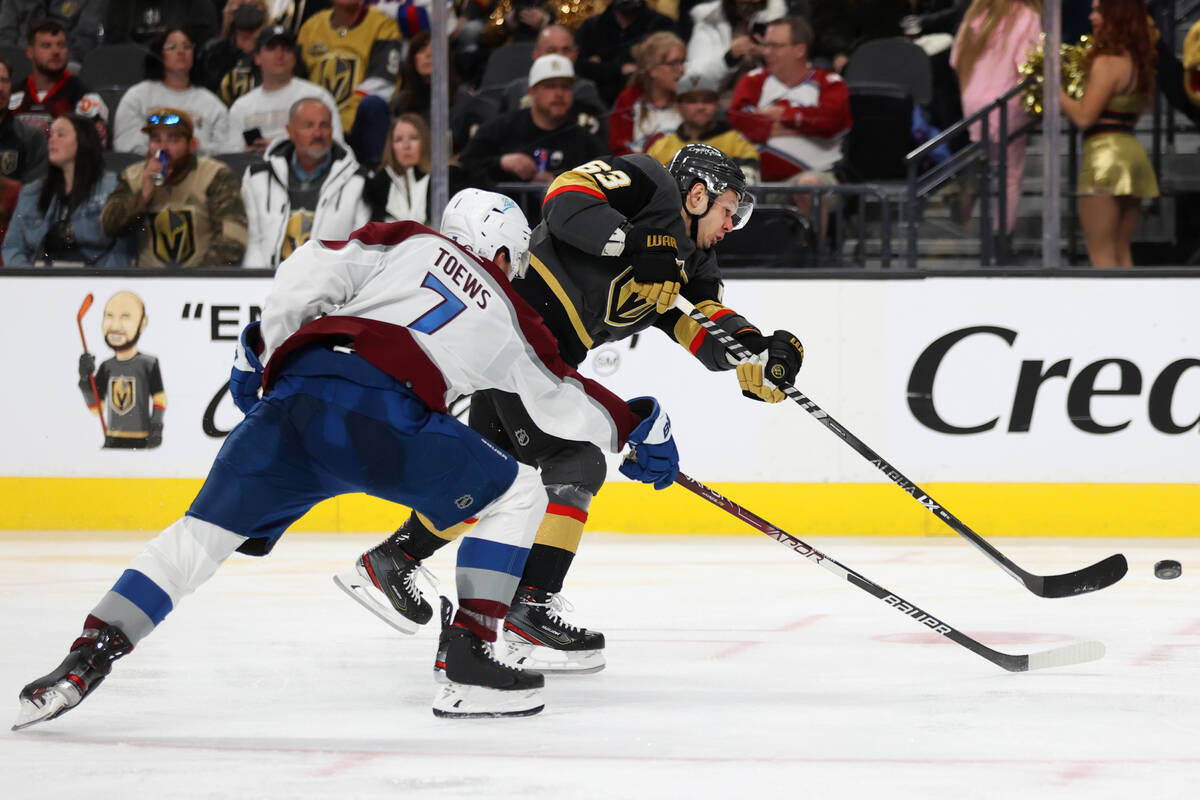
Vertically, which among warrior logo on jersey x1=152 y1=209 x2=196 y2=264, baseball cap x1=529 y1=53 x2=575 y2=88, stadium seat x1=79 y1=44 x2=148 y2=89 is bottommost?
warrior logo on jersey x1=152 y1=209 x2=196 y2=264

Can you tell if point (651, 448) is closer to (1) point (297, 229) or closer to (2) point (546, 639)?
(2) point (546, 639)

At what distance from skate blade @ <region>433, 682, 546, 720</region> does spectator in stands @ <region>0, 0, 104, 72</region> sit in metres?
4.66

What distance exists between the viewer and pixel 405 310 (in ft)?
9.36

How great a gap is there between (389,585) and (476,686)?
795mm

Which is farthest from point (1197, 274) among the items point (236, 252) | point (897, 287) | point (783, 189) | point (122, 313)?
point (122, 313)

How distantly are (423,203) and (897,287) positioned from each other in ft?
6.05

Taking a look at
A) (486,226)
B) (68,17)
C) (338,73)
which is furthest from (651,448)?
(68,17)

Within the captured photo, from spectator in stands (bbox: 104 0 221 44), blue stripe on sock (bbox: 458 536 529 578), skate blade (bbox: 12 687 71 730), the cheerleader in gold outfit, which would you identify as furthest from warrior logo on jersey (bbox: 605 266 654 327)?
spectator in stands (bbox: 104 0 221 44)

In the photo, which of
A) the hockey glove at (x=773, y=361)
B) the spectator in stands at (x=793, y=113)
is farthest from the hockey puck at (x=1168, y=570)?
the spectator in stands at (x=793, y=113)

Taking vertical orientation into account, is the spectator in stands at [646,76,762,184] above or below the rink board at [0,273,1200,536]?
above

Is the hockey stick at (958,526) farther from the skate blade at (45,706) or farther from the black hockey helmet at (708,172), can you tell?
the skate blade at (45,706)

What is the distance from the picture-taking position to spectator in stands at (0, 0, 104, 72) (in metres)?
6.83

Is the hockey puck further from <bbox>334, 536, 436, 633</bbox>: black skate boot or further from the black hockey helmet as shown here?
<bbox>334, 536, 436, 633</bbox>: black skate boot

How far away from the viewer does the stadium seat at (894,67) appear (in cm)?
686
